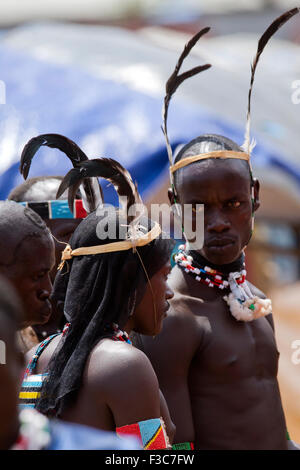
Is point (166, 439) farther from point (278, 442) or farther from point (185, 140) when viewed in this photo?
point (185, 140)

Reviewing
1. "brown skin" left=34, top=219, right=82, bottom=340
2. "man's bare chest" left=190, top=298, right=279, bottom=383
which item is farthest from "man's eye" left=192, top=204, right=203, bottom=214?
"brown skin" left=34, top=219, right=82, bottom=340

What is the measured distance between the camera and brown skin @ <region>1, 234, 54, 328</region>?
2.35 meters

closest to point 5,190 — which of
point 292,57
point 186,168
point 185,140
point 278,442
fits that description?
point 185,140

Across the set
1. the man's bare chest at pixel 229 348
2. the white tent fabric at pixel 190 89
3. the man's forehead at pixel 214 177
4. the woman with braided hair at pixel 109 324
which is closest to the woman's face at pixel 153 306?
the woman with braided hair at pixel 109 324

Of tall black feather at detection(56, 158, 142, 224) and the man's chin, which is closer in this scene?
tall black feather at detection(56, 158, 142, 224)

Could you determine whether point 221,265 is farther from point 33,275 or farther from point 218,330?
point 33,275

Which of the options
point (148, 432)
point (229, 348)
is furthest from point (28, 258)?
point (229, 348)

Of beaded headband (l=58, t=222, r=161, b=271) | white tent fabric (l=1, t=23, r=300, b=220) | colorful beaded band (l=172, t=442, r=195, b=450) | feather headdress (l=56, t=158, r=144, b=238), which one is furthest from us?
white tent fabric (l=1, t=23, r=300, b=220)

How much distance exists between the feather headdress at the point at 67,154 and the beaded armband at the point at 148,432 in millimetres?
1071

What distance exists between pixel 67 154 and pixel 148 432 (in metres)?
1.24

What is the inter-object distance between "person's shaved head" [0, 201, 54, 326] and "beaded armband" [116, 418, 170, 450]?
1.46ft

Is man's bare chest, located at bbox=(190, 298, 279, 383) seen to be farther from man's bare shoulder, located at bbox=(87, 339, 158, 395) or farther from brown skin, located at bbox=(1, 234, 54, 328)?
brown skin, located at bbox=(1, 234, 54, 328)

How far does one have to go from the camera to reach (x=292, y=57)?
36.1 ft

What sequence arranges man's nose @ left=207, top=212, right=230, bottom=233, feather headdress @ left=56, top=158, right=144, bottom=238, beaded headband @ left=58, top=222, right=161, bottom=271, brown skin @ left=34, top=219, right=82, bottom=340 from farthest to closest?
brown skin @ left=34, top=219, right=82, bottom=340
man's nose @ left=207, top=212, right=230, bottom=233
feather headdress @ left=56, top=158, right=144, bottom=238
beaded headband @ left=58, top=222, right=161, bottom=271
